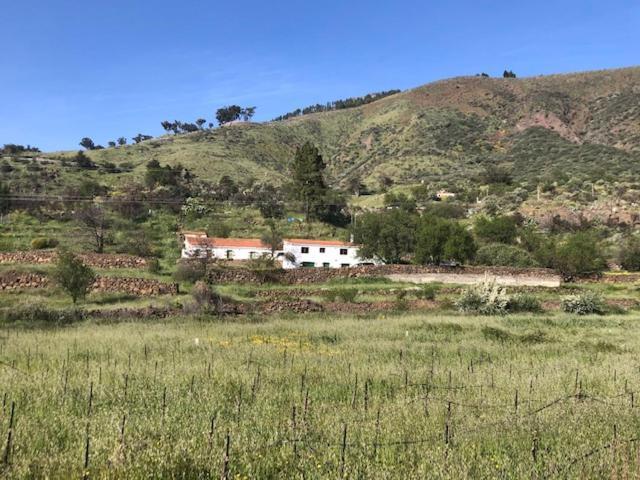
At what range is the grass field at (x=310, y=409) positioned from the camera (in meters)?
6.05

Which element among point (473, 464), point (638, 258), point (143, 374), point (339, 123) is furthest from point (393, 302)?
point (339, 123)

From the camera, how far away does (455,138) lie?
121 meters

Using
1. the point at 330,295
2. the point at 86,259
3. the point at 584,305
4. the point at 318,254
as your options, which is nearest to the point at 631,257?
the point at 584,305

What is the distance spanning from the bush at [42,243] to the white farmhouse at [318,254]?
865 inches

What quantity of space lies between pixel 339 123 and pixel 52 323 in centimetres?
14168

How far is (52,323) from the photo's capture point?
21953 millimetres

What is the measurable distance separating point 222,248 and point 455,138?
82497 mm

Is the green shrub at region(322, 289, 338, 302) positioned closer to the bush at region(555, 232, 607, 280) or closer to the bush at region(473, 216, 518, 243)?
the bush at region(555, 232, 607, 280)

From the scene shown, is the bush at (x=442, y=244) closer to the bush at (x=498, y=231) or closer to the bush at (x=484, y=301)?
the bush at (x=498, y=231)

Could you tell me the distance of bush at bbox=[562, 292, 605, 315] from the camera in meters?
31.9

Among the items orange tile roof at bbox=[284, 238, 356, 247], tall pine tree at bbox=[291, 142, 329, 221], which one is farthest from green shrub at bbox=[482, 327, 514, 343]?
Answer: tall pine tree at bbox=[291, 142, 329, 221]

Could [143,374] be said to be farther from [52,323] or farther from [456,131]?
[456,131]

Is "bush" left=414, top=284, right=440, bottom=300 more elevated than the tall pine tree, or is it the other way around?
the tall pine tree

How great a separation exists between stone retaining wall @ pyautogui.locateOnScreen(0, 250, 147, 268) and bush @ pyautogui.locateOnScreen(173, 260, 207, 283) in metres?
4.48
